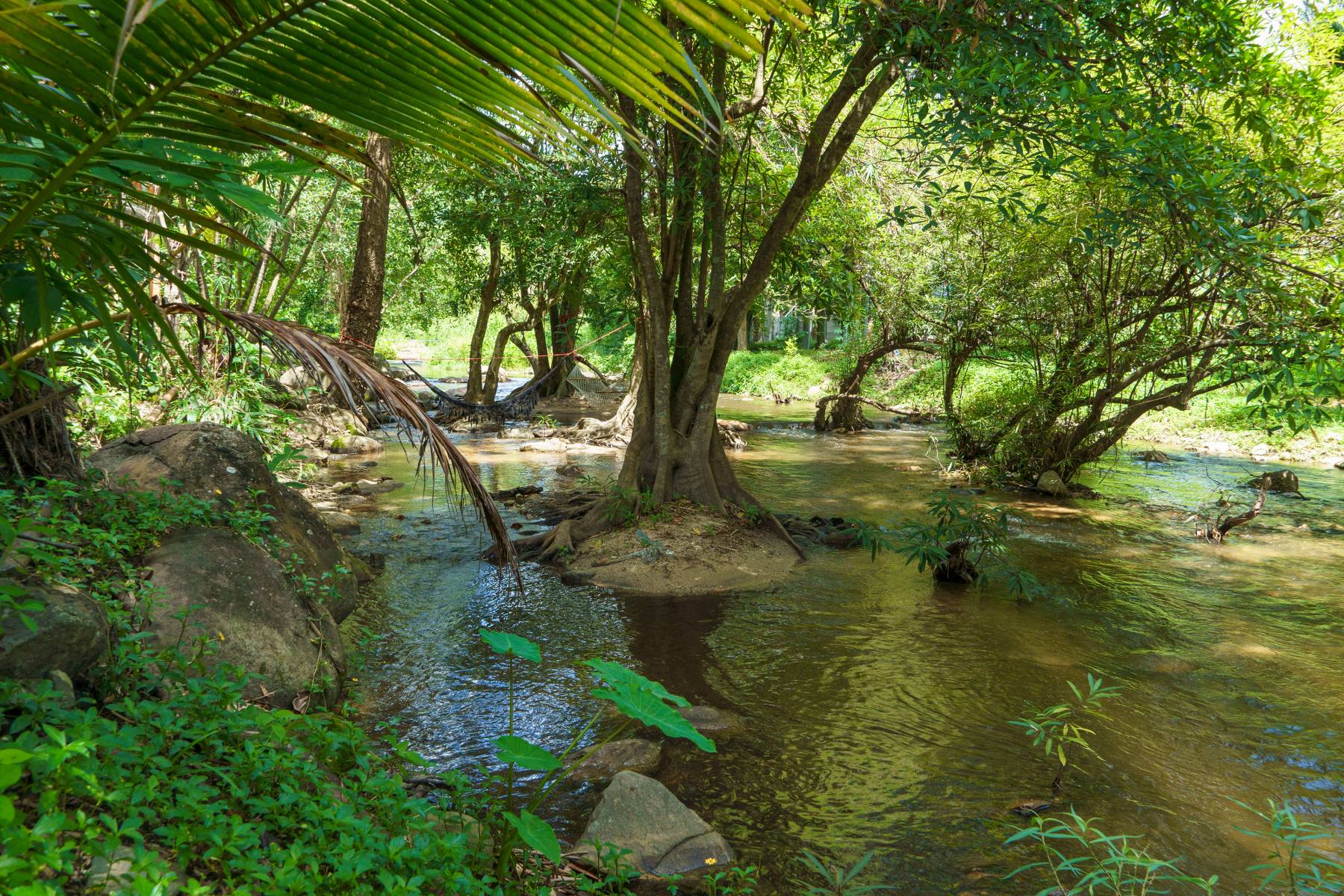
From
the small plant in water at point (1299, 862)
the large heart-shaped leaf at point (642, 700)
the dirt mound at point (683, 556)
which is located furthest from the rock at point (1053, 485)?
the large heart-shaped leaf at point (642, 700)

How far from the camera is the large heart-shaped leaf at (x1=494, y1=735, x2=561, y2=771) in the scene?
2.46 meters

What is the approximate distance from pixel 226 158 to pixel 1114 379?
12.0m

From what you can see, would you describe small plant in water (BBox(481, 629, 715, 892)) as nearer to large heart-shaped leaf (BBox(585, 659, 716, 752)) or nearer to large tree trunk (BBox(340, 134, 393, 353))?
large heart-shaped leaf (BBox(585, 659, 716, 752))

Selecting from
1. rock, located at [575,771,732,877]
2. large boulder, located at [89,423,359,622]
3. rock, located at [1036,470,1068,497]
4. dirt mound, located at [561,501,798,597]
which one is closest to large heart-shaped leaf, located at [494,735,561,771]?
rock, located at [575,771,732,877]

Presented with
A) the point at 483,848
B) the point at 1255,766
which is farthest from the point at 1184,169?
the point at 483,848

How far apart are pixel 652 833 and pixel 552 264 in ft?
45.3

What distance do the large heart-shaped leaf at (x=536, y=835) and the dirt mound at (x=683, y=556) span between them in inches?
195

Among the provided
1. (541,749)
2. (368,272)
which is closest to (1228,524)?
(541,749)

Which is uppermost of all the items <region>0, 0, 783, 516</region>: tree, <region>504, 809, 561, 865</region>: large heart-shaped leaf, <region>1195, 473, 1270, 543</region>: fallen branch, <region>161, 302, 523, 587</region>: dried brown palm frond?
<region>0, 0, 783, 516</region>: tree

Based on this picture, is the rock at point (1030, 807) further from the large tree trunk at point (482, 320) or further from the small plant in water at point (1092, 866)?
the large tree trunk at point (482, 320)

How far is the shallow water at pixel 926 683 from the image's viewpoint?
4.01m

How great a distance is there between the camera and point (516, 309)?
34.6 metres

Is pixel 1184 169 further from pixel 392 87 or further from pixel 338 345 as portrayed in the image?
pixel 392 87

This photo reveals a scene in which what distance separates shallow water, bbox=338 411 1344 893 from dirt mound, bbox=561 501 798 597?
0.27 metres
